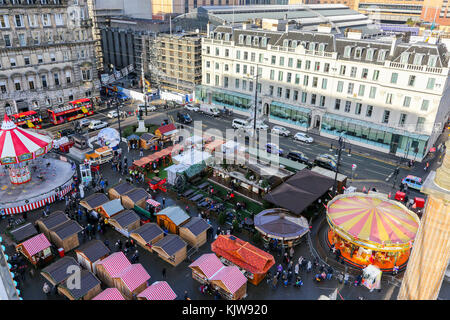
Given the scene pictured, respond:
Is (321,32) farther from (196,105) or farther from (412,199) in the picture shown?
(412,199)

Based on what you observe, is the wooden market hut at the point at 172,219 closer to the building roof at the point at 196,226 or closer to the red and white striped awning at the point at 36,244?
the building roof at the point at 196,226

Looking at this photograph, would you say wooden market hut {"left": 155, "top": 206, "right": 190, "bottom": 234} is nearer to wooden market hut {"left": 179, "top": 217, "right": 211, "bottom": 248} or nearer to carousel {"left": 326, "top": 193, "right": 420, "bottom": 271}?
wooden market hut {"left": 179, "top": 217, "right": 211, "bottom": 248}

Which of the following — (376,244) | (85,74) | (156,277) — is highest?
(85,74)

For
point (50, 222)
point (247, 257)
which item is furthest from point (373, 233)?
point (50, 222)

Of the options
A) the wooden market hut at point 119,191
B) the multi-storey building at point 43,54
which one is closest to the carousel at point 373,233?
the wooden market hut at point 119,191

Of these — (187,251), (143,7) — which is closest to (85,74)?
(187,251)

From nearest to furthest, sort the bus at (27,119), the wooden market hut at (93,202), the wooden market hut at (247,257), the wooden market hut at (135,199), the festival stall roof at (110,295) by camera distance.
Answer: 1. the festival stall roof at (110,295)
2. the wooden market hut at (247,257)
3. the wooden market hut at (93,202)
4. the wooden market hut at (135,199)
5. the bus at (27,119)
